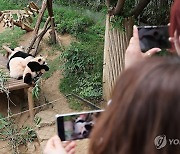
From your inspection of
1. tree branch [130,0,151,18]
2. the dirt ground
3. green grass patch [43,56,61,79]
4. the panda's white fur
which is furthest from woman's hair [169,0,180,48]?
green grass patch [43,56,61,79]

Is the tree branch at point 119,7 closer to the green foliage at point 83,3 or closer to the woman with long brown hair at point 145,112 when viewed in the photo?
Answer: the woman with long brown hair at point 145,112

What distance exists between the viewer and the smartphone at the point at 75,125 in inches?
45.3

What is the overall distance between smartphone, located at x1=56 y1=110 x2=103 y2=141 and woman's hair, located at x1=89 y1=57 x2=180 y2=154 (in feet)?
1.04

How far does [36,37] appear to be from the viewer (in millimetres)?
5504

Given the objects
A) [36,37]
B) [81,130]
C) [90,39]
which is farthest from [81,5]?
[81,130]

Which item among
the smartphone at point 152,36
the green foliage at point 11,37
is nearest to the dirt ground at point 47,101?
the green foliage at point 11,37

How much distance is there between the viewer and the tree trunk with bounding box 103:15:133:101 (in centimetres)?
421

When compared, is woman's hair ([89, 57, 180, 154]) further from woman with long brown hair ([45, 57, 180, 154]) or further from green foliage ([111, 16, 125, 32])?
green foliage ([111, 16, 125, 32])

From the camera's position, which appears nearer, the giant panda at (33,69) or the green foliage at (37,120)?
the green foliage at (37,120)

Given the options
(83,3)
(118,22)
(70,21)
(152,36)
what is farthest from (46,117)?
(83,3)

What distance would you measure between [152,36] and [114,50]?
2945 mm

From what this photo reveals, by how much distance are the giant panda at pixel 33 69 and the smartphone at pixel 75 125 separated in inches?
134

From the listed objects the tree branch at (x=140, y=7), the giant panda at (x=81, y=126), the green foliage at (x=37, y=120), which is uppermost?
the tree branch at (x=140, y=7)

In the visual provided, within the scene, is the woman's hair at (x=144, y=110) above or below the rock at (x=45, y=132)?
above
